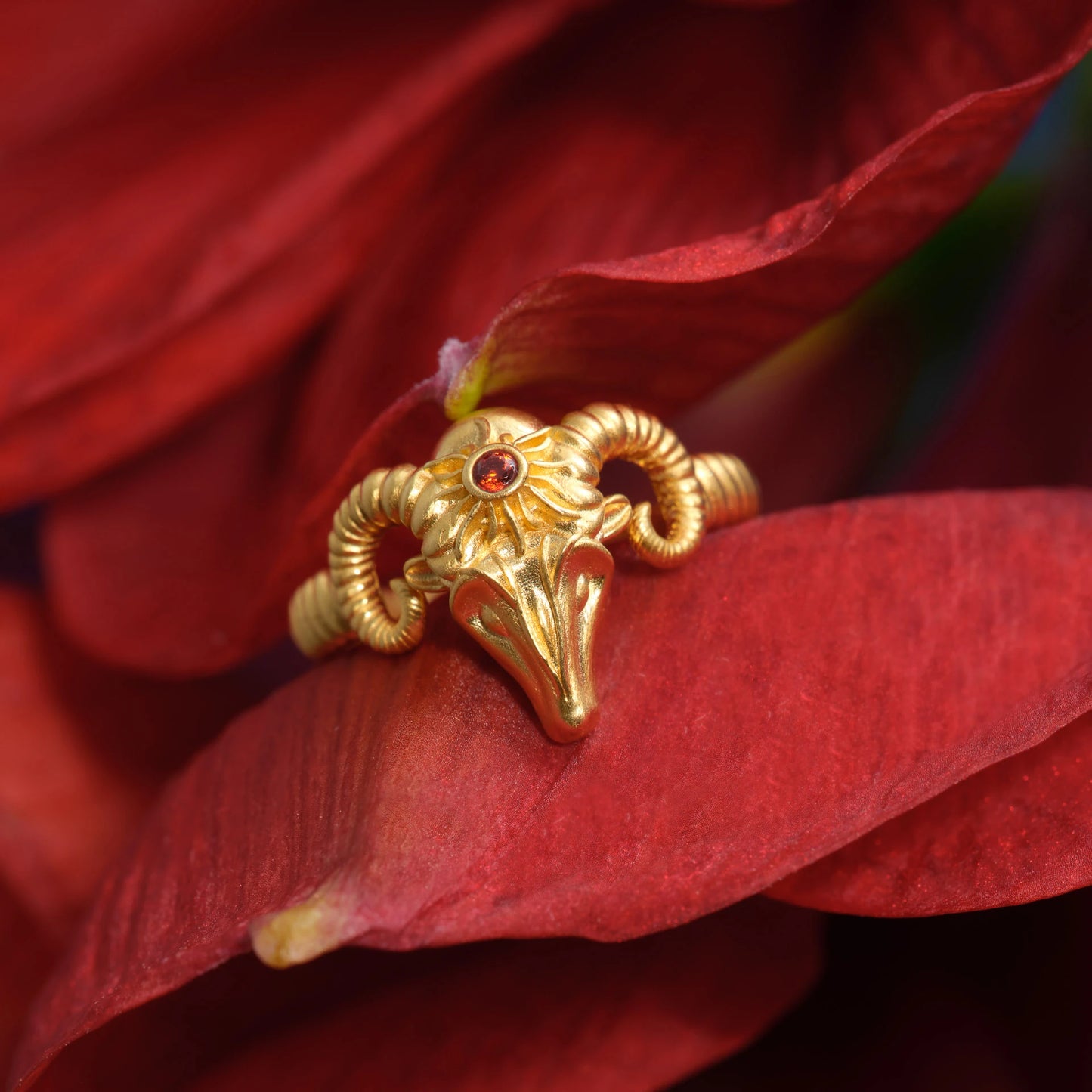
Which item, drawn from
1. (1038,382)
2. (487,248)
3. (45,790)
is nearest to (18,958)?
(45,790)

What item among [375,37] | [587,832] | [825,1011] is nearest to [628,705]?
[587,832]

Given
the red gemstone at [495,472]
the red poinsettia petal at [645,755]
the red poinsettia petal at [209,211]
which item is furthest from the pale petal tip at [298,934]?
the red poinsettia petal at [209,211]

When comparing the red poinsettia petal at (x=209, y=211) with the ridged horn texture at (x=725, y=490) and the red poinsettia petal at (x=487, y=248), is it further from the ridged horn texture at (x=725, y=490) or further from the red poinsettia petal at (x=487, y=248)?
the ridged horn texture at (x=725, y=490)

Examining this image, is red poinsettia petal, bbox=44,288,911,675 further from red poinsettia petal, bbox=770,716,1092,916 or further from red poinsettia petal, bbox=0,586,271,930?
red poinsettia petal, bbox=770,716,1092,916

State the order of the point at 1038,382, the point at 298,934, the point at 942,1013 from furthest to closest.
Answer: the point at 1038,382
the point at 942,1013
the point at 298,934

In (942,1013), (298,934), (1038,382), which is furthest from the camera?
(1038,382)

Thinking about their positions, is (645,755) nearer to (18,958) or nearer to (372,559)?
(372,559)

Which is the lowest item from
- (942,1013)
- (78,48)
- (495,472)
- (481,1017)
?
(942,1013)
